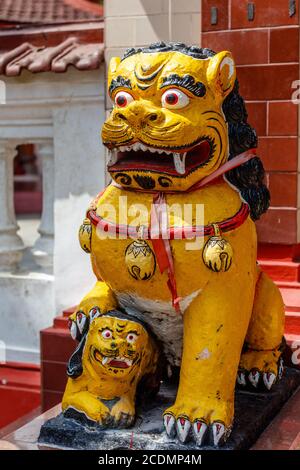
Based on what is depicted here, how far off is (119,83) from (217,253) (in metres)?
0.64

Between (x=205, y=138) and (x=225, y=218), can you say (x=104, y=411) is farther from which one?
(x=205, y=138)

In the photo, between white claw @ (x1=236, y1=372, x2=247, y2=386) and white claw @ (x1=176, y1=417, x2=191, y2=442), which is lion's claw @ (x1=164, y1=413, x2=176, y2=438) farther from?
white claw @ (x1=236, y1=372, x2=247, y2=386)

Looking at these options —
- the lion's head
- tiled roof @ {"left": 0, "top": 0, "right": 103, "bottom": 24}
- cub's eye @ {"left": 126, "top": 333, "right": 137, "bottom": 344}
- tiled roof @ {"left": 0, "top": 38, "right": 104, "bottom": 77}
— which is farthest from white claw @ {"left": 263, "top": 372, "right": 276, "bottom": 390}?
tiled roof @ {"left": 0, "top": 0, "right": 103, "bottom": 24}

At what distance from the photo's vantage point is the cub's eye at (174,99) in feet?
8.09

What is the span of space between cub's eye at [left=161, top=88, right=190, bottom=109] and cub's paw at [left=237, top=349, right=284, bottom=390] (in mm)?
1006

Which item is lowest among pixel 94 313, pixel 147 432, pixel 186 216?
pixel 147 432

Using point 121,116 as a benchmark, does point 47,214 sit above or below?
below

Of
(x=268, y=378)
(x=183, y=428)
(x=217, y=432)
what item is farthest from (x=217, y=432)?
(x=268, y=378)

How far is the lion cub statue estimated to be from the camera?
2553 mm

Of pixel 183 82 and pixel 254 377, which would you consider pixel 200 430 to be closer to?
pixel 254 377

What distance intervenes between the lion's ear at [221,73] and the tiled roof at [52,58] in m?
1.46

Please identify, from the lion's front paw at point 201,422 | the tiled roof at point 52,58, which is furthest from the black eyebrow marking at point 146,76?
the tiled roof at point 52,58

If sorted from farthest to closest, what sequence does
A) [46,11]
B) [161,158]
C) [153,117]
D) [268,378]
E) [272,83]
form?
[46,11] < [272,83] < [268,378] < [161,158] < [153,117]

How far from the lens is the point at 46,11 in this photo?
18.9ft
